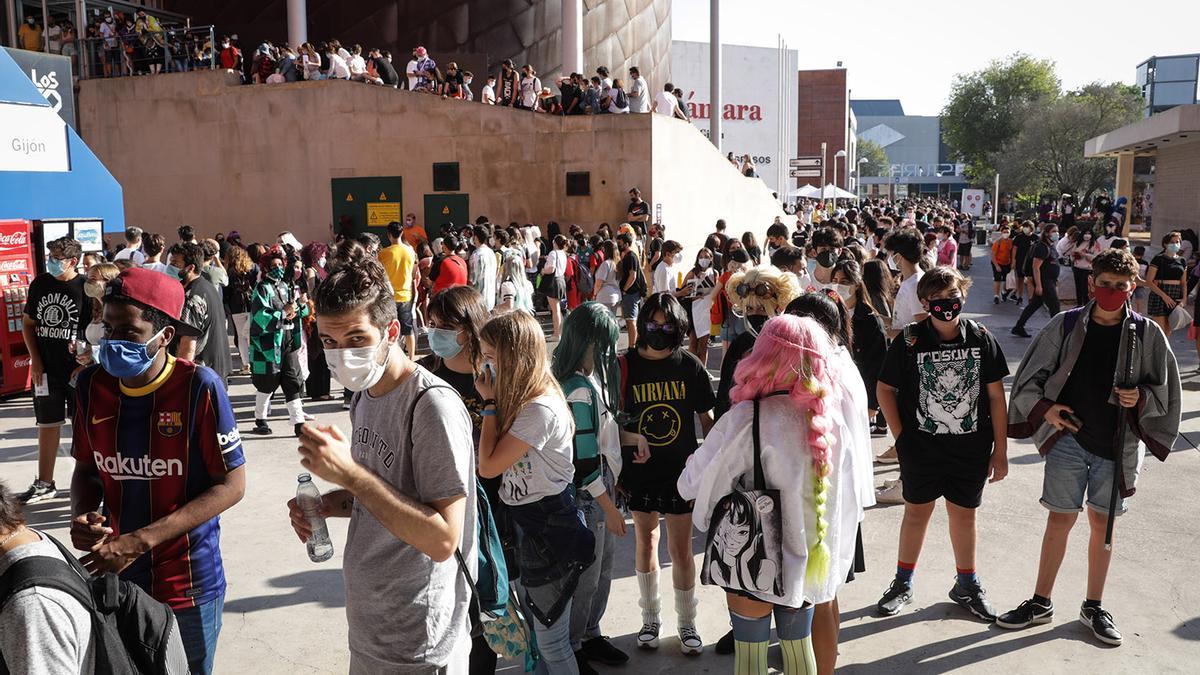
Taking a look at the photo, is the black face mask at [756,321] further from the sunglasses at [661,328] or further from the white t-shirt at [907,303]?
the white t-shirt at [907,303]

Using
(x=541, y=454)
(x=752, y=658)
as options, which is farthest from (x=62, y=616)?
(x=752, y=658)

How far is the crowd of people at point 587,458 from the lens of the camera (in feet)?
8.48

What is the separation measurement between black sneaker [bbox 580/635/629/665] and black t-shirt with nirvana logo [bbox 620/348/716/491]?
0.77 meters

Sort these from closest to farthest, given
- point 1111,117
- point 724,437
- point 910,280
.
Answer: point 724,437, point 910,280, point 1111,117

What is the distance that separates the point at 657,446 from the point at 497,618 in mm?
1689

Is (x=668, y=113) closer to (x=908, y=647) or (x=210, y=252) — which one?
(x=210, y=252)

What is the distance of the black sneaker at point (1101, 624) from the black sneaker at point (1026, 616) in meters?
0.17

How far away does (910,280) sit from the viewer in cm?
751

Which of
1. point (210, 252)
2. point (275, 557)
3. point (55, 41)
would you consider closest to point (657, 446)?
point (275, 557)

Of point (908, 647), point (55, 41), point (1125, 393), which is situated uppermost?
point (55, 41)

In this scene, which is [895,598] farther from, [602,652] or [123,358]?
[123,358]

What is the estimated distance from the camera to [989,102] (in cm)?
7475

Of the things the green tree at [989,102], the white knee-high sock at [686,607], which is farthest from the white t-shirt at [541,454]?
the green tree at [989,102]

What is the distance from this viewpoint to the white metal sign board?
36.0 ft
